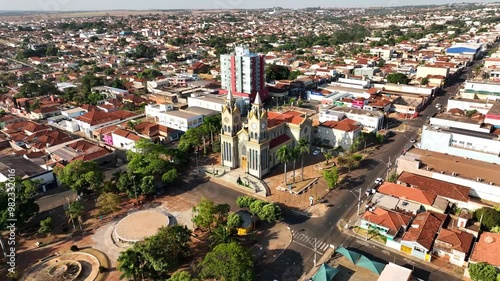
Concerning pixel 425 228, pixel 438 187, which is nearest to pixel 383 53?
pixel 438 187

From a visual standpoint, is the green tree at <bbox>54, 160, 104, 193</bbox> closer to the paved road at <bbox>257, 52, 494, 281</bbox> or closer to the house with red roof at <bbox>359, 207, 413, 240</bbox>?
the paved road at <bbox>257, 52, 494, 281</bbox>

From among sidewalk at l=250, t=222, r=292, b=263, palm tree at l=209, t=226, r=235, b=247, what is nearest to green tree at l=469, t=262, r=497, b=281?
sidewalk at l=250, t=222, r=292, b=263

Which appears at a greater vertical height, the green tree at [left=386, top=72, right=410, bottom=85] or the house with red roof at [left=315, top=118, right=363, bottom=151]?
the green tree at [left=386, top=72, right=410, bottom=85]

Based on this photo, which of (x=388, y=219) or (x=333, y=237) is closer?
(x=388, y=219)

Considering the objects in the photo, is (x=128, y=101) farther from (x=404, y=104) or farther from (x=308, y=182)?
(x=404, y=104)

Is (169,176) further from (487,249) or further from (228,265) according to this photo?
(487,249)
